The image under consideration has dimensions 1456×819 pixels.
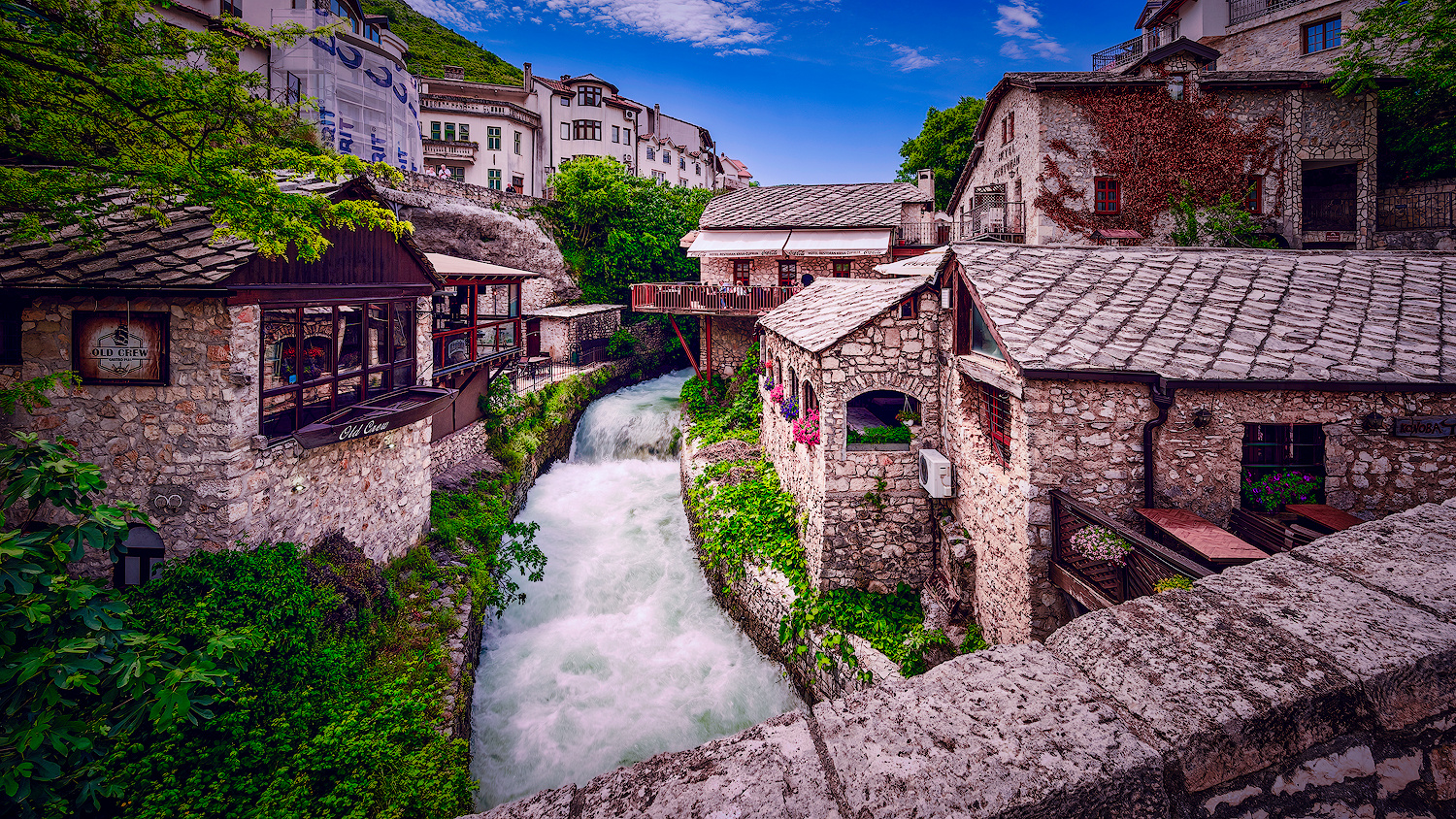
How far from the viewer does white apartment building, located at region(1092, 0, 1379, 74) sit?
21.7 m

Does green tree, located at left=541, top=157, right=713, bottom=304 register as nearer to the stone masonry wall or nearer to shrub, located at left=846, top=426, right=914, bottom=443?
shrub, located at left=846, top=426, right=914, bottom=443

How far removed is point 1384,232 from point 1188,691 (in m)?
24.2

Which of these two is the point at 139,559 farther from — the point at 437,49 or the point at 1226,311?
the point at 437,49

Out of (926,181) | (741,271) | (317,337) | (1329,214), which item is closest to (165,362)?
(317,337)

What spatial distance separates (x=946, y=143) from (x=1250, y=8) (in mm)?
13388

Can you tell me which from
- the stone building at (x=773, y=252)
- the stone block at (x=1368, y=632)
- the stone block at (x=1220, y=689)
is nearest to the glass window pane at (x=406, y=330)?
the stone block at (x=1220, y=689)

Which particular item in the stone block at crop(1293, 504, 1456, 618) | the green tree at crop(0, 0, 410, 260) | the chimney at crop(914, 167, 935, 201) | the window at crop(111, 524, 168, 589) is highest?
the chimney at crop(914, 167, 935, 201)

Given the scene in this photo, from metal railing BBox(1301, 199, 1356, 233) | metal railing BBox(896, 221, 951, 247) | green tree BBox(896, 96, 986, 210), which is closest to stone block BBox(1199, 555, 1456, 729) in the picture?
metal railing BBox(1301, 199, 1356, 233)

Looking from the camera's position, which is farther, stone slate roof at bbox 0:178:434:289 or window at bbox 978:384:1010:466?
window at bbox 978:384:1010:466

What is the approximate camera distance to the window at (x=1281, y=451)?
6.75 meters

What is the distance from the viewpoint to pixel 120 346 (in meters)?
7.43

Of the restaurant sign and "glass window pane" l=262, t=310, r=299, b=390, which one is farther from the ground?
"glass window pane" l=262, t=310, r=299, b=390

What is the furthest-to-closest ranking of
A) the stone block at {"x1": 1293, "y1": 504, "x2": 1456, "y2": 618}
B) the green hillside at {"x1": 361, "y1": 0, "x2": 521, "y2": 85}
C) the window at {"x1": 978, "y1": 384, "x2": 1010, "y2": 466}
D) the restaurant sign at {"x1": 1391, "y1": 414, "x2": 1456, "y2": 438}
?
the green hillside at {"x1": 361, "y1": 0, "x2": 521, "y2": 85}
the window at {"x1": 978, "y1": 384, "x2": 1010, "y2": 466}
the restaurant sign at {"x1": 1391, "y1": 414, "x2": 1456, "y2": 438}
the stone block at {"x1": 1293, "y1": 504, "x2": 1456, "y2": 618}

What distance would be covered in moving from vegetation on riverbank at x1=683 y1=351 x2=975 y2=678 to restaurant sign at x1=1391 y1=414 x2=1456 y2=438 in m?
5.57
